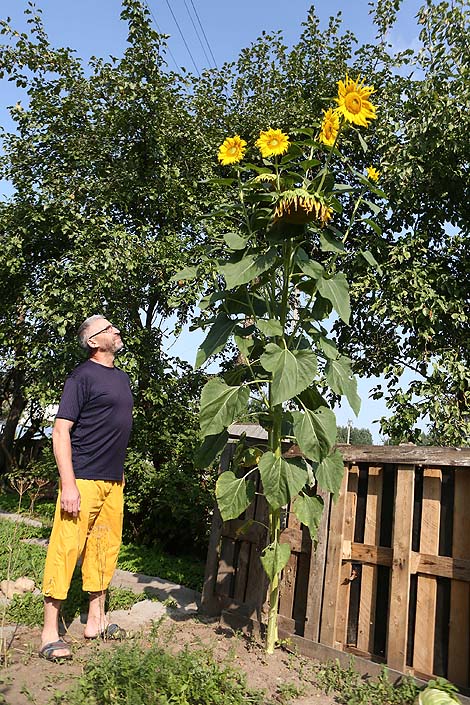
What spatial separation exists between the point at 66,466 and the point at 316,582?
139 cm

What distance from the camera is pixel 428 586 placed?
2.53 m

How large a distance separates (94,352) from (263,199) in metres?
1.25

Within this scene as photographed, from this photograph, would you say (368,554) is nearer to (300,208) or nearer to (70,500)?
(70,500)

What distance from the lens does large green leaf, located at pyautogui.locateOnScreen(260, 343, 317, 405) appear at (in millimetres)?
2332

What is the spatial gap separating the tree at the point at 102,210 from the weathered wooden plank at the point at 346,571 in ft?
8.86

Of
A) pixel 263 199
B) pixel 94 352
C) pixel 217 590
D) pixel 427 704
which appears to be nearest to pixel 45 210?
pixel 94 352

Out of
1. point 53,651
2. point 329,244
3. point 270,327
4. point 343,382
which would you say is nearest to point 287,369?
point 270,327

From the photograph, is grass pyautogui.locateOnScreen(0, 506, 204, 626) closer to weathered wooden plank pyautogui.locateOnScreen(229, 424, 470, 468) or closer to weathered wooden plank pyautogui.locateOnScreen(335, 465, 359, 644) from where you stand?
weathered wooden plank pyautogui.locateOnScreen(335, 465, 359, 644)

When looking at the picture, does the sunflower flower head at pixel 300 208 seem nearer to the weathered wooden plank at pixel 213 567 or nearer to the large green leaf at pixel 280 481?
the large green leaf at pixel 280 481

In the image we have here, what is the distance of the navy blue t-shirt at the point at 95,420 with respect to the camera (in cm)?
287

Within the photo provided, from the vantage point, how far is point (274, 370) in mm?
2379

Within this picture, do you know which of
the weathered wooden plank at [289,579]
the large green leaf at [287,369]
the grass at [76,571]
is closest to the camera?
the large green leaf at [287,369]

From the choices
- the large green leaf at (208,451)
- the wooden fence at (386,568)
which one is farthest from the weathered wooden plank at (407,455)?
the large green leaf at (208,451)

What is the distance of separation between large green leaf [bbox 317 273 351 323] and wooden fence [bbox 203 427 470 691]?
779 mm
